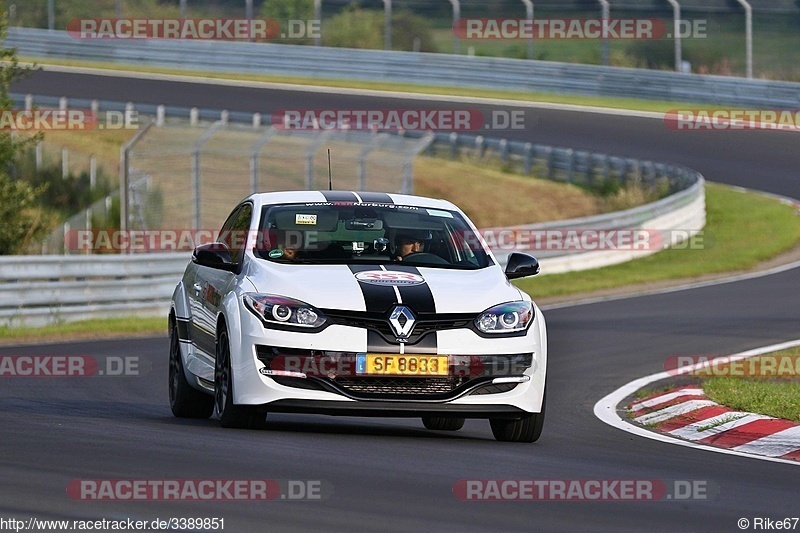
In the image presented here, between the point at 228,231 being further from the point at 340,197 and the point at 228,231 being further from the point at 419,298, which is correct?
the point at 419,298

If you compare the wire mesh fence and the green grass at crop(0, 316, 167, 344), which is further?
the wire mesh fence

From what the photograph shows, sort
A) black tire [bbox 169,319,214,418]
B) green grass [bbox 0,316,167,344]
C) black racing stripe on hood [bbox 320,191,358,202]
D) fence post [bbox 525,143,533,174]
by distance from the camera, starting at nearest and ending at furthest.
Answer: black racing stripe on hood [bbox 320,191,358,202] < black tire [bbox 169,319,214,418] < green grass [bbox 0,316,167,344] < fence post [bbox 525,143,533,174]

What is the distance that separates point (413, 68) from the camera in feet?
144

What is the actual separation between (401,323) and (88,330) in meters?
10.6

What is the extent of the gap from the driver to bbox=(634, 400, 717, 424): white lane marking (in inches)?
90.2

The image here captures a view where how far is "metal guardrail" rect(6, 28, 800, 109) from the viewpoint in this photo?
3997 centimetres

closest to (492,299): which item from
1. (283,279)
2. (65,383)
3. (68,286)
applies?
(283,279)

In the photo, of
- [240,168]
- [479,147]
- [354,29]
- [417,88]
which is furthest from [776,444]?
[417,88]

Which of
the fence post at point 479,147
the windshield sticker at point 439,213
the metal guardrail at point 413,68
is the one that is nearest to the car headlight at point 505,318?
the windshield sticker at point 439,213

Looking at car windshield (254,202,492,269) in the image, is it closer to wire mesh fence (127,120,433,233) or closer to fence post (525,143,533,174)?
wire mesh fence (127,120,433,233)

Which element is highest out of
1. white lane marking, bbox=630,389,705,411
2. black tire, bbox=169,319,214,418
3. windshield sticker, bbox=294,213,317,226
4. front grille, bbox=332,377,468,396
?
windshield sticker, bbox=294,213,317,226

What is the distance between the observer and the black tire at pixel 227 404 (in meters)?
9.03

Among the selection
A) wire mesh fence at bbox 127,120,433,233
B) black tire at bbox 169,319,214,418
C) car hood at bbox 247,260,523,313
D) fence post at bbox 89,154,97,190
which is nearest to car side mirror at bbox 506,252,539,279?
car hood at bbox 247,260,523,313

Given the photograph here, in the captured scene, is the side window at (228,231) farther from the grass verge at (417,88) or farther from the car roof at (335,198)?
the grass verge at (417,88)
